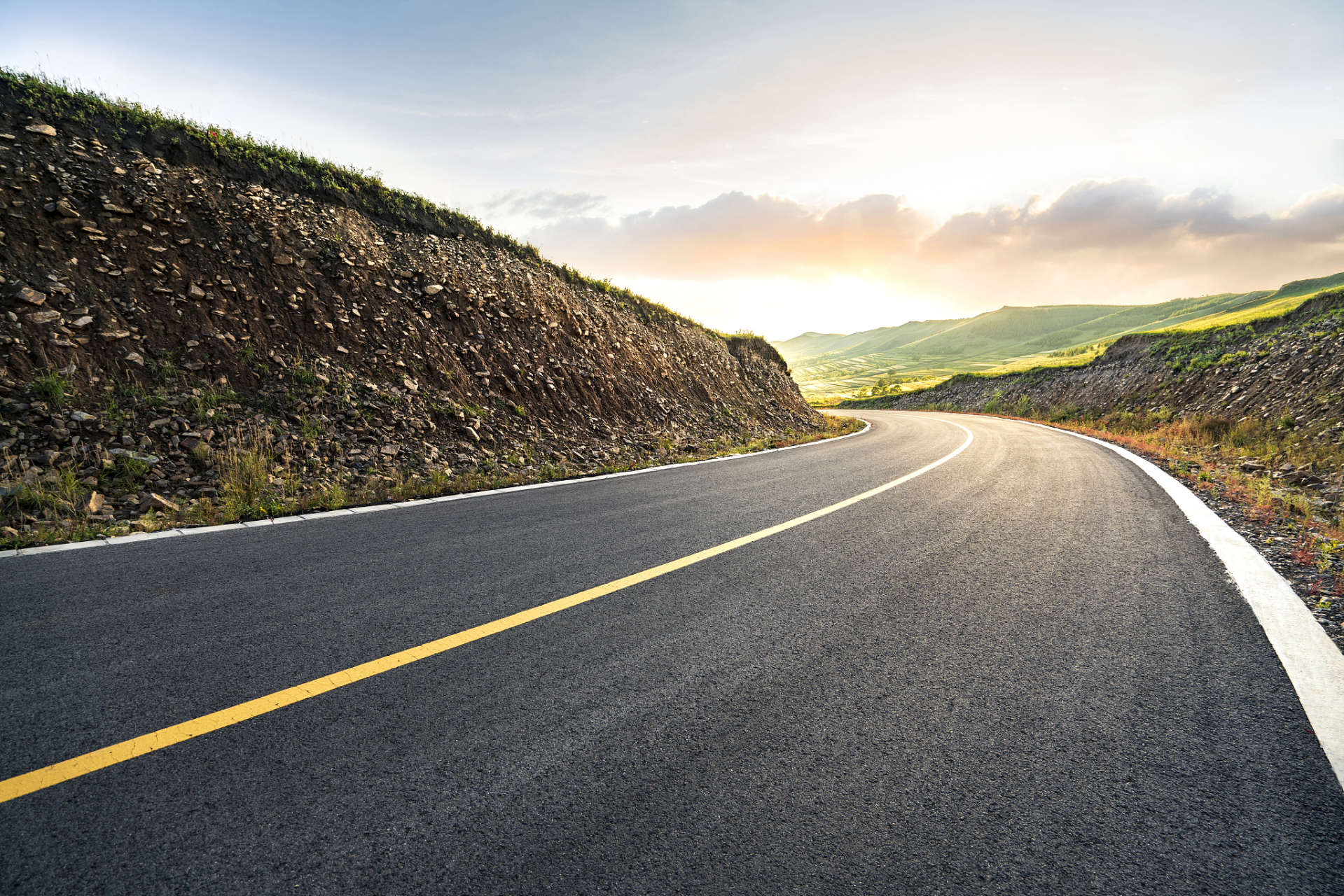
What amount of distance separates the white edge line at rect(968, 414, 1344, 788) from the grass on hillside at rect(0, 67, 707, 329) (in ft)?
46.8

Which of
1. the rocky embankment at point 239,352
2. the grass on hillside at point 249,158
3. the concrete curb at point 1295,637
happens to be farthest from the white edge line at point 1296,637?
the grass on hillside at point 249,158

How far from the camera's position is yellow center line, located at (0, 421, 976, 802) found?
1.89m

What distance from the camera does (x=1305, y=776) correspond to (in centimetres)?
204

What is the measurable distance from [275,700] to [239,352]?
7.83 m

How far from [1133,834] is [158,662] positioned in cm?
403

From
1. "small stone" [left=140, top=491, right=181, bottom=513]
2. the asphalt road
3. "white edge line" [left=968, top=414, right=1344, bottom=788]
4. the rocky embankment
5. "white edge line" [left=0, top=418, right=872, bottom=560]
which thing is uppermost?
the rocky embankment

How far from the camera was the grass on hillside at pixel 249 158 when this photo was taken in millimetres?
8234

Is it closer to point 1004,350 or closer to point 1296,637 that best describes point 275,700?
point 1296,637

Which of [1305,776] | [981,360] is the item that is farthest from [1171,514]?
[981,360]

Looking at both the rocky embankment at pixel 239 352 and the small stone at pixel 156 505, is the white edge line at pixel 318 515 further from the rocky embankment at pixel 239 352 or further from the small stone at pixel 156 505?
the small stone at pixel 156 505

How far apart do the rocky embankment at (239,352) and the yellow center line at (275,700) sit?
391 centimetres

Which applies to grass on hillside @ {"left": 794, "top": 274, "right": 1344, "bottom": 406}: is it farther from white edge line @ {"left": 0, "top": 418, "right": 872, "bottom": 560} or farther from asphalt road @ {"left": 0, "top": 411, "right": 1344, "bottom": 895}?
asphalt road @ {"left": 0, "top": 411, "right": 1344, "bottom": 895}

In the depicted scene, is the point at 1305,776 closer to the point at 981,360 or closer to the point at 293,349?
the point at 293,349

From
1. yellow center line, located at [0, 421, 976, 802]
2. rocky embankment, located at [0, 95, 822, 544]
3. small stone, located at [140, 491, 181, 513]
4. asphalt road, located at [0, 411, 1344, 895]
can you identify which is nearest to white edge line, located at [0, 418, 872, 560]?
asphalt road, located at [0, 411, 1344, 895]
